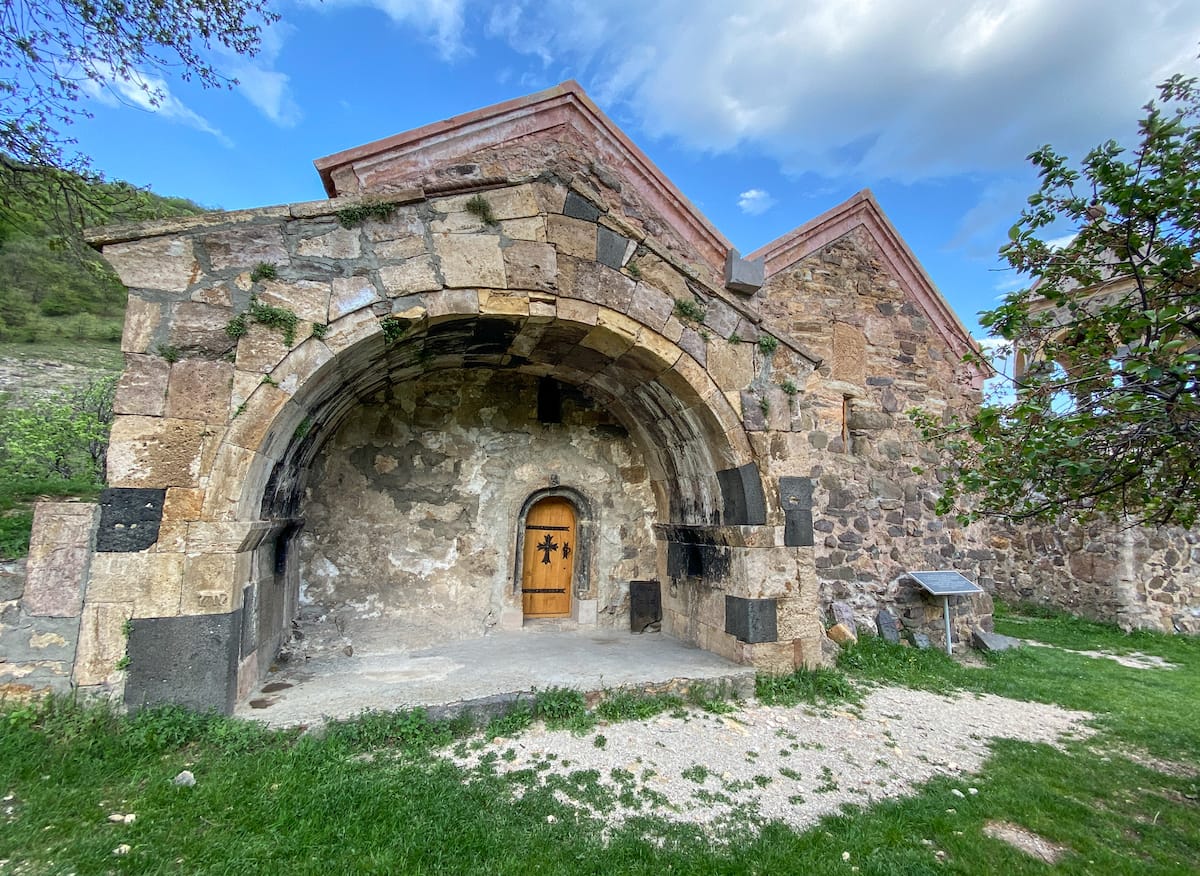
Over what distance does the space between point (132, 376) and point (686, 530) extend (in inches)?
180

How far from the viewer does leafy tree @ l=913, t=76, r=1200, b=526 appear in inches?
99.0

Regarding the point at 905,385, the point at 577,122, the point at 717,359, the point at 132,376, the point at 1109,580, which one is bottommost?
the point at 1109,580

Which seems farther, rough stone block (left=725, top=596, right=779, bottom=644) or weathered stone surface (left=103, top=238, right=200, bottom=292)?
rough stone block (left=725, top=596, right=779, bottom=644)

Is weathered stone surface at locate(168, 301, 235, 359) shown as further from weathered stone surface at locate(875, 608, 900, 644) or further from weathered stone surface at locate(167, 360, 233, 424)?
weathered stone surface at locate(875, 608, 900, 644)

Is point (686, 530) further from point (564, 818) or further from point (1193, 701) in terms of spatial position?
point (1193, 701)

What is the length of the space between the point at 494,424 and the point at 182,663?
3.56m

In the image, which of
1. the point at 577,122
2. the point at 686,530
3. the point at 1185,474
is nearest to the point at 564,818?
the point at 686,530

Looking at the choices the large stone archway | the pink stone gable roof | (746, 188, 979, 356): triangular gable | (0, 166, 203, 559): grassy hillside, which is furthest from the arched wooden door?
(746, 188, 979, 356): triangular gable

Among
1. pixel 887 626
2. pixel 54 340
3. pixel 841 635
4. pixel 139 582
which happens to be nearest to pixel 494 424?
pixel 139 582

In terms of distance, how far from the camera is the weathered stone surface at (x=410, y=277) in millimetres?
3889

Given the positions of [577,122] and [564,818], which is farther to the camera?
[577,122]

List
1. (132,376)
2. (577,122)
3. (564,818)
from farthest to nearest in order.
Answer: (577,122) < (132,376) < (564,818)

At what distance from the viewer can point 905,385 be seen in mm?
7660

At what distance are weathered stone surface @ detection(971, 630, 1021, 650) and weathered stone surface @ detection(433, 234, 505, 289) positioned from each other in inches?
285
